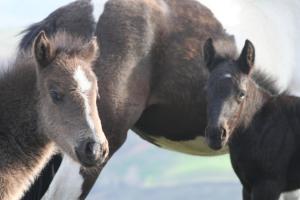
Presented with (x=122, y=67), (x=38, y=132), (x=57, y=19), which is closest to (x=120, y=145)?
(x=122, y=67)

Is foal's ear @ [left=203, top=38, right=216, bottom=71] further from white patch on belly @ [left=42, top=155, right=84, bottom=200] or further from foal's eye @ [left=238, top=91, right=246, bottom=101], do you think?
white patch on belly @ [left=42, top=155, right=84, bottom=200]

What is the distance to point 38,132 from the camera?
26.3ft

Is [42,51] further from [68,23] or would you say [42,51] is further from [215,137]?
[68,23]

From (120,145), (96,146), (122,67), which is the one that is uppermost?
(96,146)

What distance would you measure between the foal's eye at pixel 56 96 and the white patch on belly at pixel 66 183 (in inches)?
79.3

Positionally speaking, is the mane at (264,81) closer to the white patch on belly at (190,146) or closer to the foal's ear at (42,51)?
the white patch on belly at (190,146)

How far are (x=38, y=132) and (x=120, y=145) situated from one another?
2.17 meters

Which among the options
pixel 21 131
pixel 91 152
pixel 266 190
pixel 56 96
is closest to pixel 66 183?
pixel 266 190

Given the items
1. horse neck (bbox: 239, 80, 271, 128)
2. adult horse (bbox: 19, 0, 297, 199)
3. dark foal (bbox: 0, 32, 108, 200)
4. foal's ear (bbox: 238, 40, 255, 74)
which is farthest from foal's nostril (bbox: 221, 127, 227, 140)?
dark foal (bbox: 0, 32, 108, 200)

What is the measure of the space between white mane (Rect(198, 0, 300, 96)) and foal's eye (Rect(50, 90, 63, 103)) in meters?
3.31

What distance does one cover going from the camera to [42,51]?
316 inches

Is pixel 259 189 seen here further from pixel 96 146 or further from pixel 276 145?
pixel 96 146

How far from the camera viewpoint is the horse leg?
31.0 ft

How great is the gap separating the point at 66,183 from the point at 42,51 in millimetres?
2232
